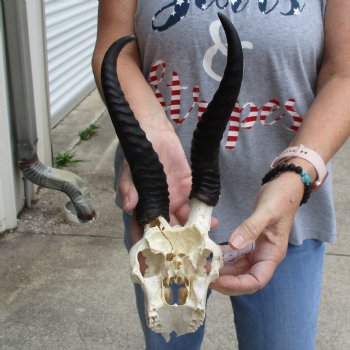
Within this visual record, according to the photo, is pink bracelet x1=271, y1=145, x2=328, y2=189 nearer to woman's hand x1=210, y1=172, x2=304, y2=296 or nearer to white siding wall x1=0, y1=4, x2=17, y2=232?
woman's hand x1=210, y1=172, x2=304, y2=296

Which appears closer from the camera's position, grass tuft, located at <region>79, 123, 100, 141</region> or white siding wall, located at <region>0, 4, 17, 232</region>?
white siding wall, located at <region>0, 4, 17, 232</region>

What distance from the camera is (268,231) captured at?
1572 millimetres

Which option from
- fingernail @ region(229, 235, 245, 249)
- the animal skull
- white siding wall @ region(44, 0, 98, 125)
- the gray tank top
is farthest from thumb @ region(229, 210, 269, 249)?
white siding wall @ region(44, 0, 98, 125)

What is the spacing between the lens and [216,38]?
67.2 inches

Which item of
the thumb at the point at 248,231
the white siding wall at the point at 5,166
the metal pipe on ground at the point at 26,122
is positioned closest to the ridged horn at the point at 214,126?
the thumb at the point at 248,231

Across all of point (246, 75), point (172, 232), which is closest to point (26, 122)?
point (246, 75)

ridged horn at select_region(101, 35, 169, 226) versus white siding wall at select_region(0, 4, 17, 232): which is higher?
ridged horn at select_region(101, 35, 169, 226)

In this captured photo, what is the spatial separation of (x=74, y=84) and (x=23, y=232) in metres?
3.03

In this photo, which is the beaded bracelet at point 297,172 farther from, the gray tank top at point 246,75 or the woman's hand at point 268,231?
the gray tank top at point 246,75

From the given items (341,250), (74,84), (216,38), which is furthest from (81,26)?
(216,38)

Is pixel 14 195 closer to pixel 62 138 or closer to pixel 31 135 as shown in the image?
pixel 31 135

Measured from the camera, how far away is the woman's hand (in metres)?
1.50

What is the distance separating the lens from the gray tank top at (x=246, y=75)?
167 cm

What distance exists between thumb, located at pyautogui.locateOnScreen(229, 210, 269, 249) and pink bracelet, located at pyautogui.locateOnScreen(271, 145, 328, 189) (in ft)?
0.77
